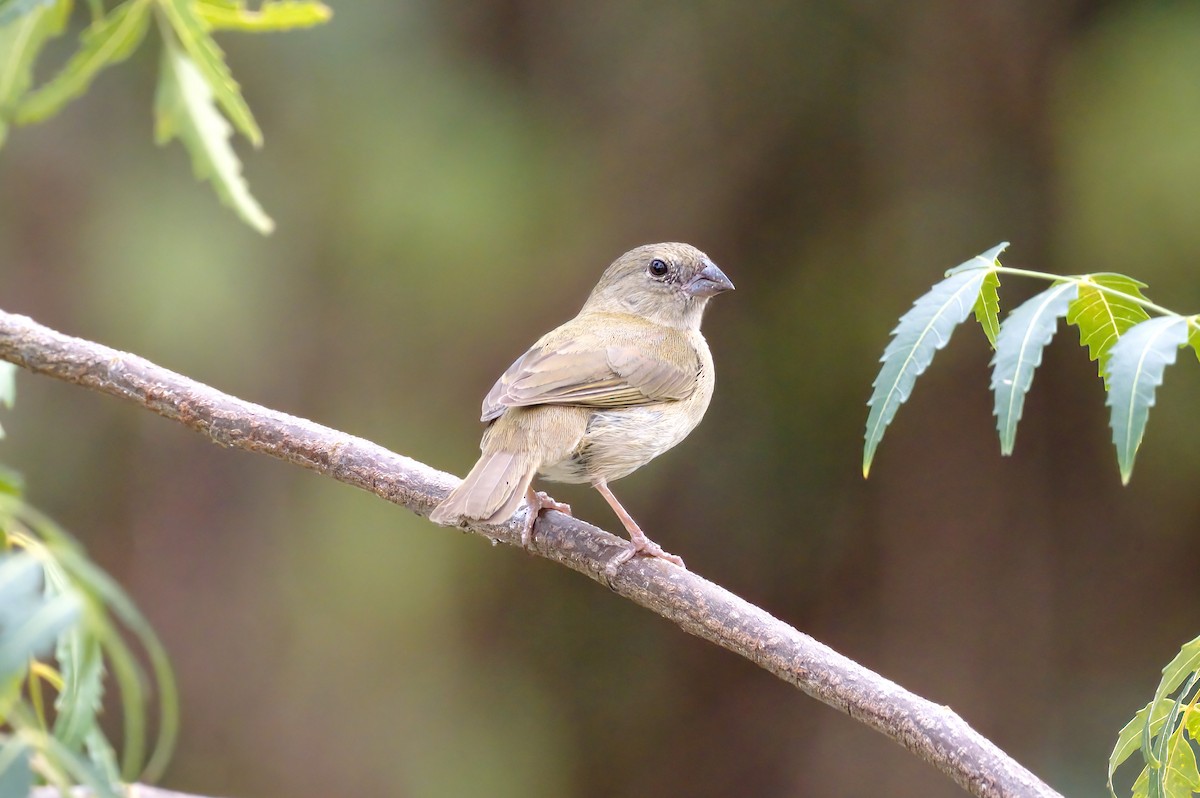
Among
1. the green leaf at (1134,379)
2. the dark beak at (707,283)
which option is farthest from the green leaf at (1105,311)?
the dark beak at (707,283)

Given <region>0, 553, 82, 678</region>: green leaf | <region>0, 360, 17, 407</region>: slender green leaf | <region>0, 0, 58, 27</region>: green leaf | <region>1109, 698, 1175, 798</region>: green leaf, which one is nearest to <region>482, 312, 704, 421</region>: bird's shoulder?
<region>0, 360, 17, 407</region>: slender green leaf

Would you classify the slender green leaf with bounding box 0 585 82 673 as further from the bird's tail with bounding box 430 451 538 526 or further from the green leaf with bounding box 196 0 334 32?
the bird's tail with bounding box 430 451 538 526

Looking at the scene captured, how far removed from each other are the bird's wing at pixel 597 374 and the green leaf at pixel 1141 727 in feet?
6.17

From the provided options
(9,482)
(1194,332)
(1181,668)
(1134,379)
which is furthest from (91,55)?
(1181,668)

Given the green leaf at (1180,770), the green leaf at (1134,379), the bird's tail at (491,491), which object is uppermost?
the green leaf at (1134,379)

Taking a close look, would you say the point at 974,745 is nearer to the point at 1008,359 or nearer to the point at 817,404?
the point at 1008,359

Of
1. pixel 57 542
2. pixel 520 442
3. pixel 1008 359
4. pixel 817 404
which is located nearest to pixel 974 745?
pixel 1008 359

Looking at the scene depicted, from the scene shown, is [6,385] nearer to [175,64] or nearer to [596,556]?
[175,64]

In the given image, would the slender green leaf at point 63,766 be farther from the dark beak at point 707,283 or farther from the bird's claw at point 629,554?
the dark beak at point 707,283

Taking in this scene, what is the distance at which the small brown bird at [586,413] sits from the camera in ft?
10.5

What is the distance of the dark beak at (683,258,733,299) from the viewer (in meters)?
4.68

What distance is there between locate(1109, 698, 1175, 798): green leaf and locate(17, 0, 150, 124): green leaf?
2089mm

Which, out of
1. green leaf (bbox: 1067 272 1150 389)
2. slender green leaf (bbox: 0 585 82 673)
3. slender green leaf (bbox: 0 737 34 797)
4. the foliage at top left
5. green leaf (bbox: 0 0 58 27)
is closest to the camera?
slender green leaf (bbox: 0 585 82 673)

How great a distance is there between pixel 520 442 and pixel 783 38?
3543 millimetres
